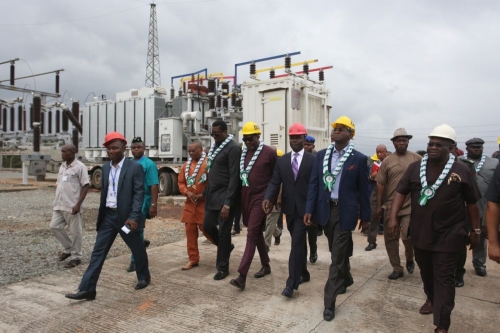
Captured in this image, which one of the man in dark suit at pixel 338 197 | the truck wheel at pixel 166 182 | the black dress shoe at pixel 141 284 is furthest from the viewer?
the truck wheel at pixel 166 182

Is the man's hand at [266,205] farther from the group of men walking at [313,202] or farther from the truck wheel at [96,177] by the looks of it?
→ the truck wheel at [96,177]

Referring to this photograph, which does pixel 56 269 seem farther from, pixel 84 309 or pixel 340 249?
pixel 340 249

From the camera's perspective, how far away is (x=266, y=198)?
14.9 feet

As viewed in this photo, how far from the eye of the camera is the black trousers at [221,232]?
504cm

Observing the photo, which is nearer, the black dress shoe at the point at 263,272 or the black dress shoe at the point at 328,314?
the black dress shoe at the point at 328,314

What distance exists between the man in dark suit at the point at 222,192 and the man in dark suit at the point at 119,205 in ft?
3.16

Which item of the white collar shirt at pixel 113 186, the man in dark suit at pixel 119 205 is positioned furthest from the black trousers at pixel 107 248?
the white collar shirt at pixel 113 186

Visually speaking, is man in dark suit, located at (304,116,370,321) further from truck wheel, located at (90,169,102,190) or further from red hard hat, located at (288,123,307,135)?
truck wheel, located at (90,169,102,190)

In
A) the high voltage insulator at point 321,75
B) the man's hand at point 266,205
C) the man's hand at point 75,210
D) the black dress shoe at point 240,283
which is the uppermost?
the high voltage insulator at point 321,75

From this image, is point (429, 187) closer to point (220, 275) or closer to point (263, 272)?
point (263, 272)

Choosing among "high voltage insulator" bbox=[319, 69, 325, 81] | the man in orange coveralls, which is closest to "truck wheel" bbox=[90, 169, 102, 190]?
"high voltage insulator" bbox=[319, 69, 325, 81]

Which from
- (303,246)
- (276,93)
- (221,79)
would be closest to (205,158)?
(303,246)

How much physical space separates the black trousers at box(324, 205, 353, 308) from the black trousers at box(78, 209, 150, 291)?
84.8 inches

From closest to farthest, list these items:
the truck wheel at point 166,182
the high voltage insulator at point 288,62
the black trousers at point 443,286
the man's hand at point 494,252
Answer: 1. the man's hand at point 494,252
2. the black trousers at point 443,286
3. the high voltage insulator at point 288,62
4. the truck wheel at point 166,182
